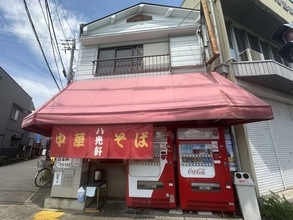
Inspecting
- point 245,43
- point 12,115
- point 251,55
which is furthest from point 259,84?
point 12,115

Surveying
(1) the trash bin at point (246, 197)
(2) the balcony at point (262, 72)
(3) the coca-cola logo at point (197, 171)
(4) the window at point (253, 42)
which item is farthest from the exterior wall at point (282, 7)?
(3) the coca-cola logo at point (197, 171)

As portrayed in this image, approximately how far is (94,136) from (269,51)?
1055 cm

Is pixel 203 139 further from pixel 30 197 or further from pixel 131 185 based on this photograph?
pixel 30 197

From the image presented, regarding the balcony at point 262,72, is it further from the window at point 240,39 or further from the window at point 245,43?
the window at point 240,39

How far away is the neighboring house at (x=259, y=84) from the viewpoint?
211 inches

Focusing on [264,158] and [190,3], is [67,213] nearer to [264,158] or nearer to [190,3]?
[264,158]

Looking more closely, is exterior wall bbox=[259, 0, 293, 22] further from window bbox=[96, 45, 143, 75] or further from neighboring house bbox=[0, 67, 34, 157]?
neighboring house bbox=[0, 67, 34, 157]

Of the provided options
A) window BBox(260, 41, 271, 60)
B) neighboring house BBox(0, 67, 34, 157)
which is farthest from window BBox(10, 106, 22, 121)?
window BBox(260, 41, 271, 60)

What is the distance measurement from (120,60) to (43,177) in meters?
6.49

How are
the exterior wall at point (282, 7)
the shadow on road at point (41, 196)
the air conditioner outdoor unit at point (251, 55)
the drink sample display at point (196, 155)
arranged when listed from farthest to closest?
the exterior wall at point (282, 7) → the air conditioner outdoor unit at point (251, 55) → the shadow on road at point (41, 196) → the drink sample display at point (196, 155)

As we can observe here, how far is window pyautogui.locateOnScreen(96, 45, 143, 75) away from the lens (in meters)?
7.01

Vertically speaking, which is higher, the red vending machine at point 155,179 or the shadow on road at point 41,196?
the red vending machine at point 155,179

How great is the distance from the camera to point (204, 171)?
441cm

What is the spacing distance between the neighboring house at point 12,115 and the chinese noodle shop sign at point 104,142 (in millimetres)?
17430
